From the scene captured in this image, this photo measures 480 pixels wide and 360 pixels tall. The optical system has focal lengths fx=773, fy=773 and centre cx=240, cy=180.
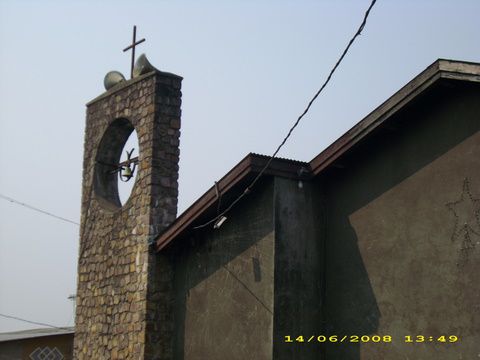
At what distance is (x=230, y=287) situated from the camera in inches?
411

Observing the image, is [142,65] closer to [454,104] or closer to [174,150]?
[174,150]

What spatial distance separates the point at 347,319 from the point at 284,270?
100 cm

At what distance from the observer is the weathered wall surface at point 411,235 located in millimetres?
8609

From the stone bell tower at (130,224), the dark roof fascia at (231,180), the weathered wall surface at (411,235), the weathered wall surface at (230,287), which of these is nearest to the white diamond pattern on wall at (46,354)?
the stone bell tower at (130,224)

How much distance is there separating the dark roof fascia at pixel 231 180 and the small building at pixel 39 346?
6.62 metres

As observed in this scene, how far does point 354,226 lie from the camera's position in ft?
32.6

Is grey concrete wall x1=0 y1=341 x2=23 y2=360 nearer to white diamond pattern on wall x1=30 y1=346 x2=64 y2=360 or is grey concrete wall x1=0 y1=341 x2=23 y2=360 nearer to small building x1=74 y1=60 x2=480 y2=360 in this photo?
white diamond pattern on wall x1=30 y1=346 x2=64 y2=360

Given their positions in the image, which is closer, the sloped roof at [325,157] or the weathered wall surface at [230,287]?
the sloped roof at [325,157]

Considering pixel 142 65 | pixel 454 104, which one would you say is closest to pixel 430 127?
pixel 454 104

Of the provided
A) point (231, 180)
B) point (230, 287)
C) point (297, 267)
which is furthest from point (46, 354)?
point (297, 267)

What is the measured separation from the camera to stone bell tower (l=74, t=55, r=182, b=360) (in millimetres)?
11320
